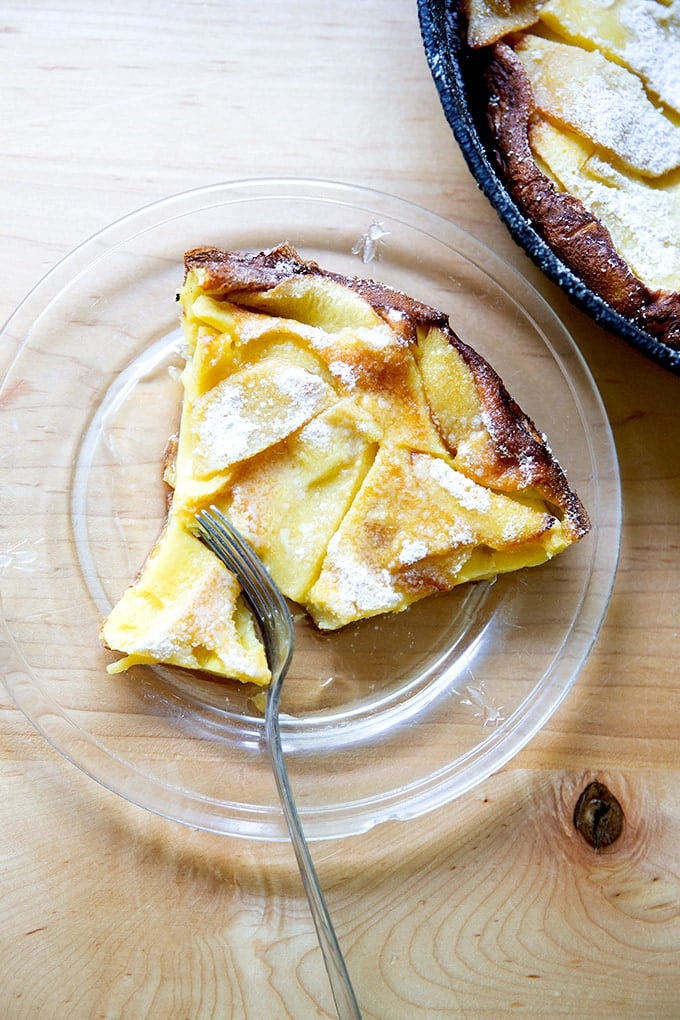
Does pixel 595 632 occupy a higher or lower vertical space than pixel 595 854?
higher

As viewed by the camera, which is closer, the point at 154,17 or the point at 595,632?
the point at 595,632

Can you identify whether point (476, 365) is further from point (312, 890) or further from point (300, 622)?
point (312, 890)

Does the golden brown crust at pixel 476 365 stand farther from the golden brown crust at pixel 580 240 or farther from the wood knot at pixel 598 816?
the wood knot at pixel 598 816

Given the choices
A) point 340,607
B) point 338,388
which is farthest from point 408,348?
point 340,607

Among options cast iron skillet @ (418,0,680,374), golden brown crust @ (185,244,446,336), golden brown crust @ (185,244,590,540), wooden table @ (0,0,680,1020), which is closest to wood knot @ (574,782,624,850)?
wooden table @ (0,0,680,1020)

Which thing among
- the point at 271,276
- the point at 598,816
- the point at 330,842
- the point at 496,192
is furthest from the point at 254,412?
the point at 598,816

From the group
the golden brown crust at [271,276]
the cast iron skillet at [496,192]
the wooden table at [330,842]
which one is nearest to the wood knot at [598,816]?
the wooden table at [330,842]

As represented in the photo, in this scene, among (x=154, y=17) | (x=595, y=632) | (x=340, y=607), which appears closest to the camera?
(x=340, y=607)

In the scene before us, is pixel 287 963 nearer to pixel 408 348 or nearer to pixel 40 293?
pixel 408 348

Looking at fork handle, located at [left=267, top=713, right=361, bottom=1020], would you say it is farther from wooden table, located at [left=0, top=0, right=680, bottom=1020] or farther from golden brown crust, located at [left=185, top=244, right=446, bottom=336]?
golden brown crust, located at [left=185, top=244, right=446, bottom=336]
